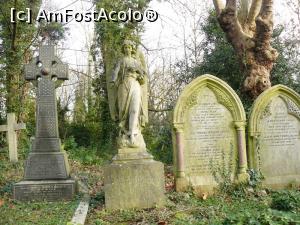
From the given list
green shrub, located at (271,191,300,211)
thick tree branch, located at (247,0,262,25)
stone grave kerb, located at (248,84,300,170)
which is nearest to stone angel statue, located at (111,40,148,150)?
green shrub, located at (271,191,300,211)

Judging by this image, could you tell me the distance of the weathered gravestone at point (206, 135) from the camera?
26.6 ft

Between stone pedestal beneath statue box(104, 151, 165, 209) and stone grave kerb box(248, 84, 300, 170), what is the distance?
9.11ft

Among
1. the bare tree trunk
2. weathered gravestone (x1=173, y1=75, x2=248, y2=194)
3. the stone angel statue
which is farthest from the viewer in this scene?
the bare tree trunk

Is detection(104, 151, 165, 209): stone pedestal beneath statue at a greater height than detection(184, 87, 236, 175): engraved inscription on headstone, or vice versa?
detection(184, 87, 236, 175): engraved inscription on headstone

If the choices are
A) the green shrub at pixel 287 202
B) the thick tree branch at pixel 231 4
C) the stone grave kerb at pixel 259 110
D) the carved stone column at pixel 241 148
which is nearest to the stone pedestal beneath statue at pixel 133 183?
the green shrub at pixel 287 202

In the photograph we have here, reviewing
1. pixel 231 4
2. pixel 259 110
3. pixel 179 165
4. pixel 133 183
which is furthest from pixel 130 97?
pixel 231 4

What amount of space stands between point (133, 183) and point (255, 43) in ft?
23.1

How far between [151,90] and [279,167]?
14.8m

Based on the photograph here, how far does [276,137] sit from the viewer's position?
8719 mm

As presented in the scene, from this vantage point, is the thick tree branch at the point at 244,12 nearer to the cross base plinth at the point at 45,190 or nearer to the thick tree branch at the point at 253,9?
the thick tree branch at the point at 253,9

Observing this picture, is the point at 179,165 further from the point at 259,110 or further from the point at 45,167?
the point at 45,167

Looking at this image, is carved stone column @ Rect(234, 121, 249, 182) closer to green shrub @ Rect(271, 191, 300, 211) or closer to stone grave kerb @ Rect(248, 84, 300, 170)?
stone grave kerb @ Rect(248, 84, 300, 170)

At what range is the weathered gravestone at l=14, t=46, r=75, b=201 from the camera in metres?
7.80

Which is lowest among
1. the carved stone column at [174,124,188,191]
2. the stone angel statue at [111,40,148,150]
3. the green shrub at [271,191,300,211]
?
the green shrub at [271,191,300,211]
